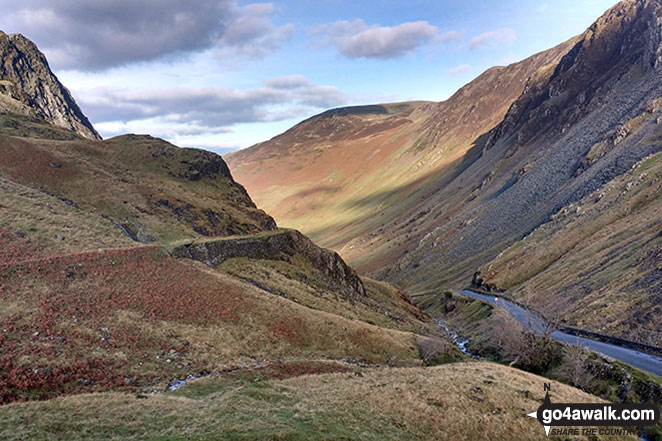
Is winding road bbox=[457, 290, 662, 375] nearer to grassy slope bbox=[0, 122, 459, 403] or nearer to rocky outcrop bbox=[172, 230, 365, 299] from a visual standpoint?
grassy slope bbox=[0, 122, 459, 403]

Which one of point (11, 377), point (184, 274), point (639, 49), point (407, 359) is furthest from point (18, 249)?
point (639, 49)

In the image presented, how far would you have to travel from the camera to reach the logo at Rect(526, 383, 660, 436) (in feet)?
104

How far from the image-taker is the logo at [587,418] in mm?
31578

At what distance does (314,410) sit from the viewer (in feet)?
91.8

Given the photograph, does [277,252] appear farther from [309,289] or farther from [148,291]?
[148,291]

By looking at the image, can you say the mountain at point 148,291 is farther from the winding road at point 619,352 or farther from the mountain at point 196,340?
the winding road at point 619,352

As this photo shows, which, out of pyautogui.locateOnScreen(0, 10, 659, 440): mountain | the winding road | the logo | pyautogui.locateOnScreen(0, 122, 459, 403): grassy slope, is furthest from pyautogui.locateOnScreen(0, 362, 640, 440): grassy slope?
the winding road

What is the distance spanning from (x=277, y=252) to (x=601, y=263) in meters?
59.7

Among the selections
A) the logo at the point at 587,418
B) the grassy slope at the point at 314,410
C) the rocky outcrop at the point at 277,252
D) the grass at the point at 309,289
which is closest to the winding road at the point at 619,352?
the logo at the point at 587,418

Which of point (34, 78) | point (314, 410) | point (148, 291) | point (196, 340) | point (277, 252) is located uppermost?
point (34, 78)

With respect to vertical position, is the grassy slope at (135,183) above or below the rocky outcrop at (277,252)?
above

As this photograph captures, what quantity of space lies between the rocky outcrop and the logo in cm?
4593

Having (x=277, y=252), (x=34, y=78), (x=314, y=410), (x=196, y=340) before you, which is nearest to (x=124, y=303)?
(x=196, y=340)

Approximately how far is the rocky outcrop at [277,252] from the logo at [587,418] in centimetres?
4593
